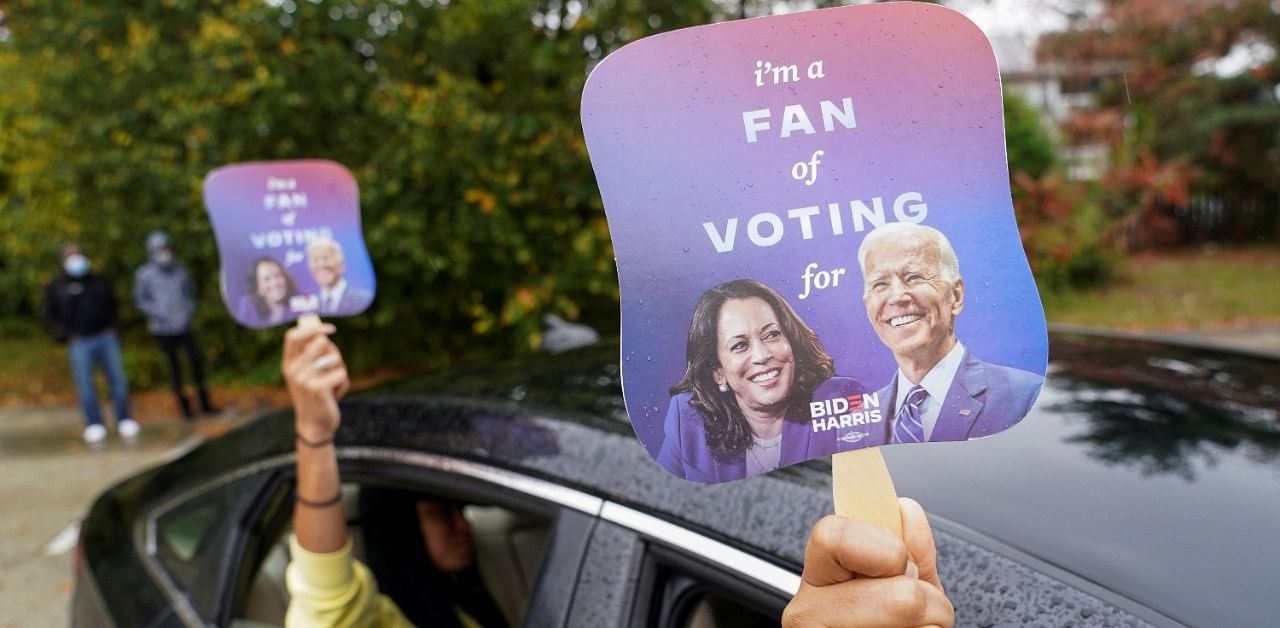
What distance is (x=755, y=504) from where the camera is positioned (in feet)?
4.27

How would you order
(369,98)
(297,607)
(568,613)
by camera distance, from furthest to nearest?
(369,98) → (297,607) → (568,613)

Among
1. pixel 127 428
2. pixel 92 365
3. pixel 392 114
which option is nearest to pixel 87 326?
pixel 92 365

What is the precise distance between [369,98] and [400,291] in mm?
1791

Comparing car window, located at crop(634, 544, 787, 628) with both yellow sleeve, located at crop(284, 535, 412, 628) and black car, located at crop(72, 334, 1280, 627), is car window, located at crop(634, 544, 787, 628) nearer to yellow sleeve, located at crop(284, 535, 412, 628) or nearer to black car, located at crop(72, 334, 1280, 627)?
black car, located at crop(72, 334, 1280, 627)

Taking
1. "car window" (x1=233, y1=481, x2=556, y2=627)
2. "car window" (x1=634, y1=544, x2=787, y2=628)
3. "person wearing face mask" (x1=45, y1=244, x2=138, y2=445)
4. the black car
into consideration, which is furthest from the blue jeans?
"car window" (x1=634, y1=544, x2=787, y2=628)

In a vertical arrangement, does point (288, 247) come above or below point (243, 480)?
above

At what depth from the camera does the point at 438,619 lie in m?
2.14

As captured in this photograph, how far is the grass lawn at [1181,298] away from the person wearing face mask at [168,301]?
9387 mm

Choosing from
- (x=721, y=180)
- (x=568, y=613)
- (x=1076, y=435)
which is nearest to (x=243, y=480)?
(x=568, y=613)

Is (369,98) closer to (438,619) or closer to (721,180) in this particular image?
(438,619)

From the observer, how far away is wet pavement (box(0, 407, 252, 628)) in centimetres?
459

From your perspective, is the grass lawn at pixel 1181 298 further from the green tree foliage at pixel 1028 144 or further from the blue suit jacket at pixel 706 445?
the blue suit jacket at pixel 706 445

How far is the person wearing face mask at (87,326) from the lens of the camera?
7.71m

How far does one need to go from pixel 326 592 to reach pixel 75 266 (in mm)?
7228
